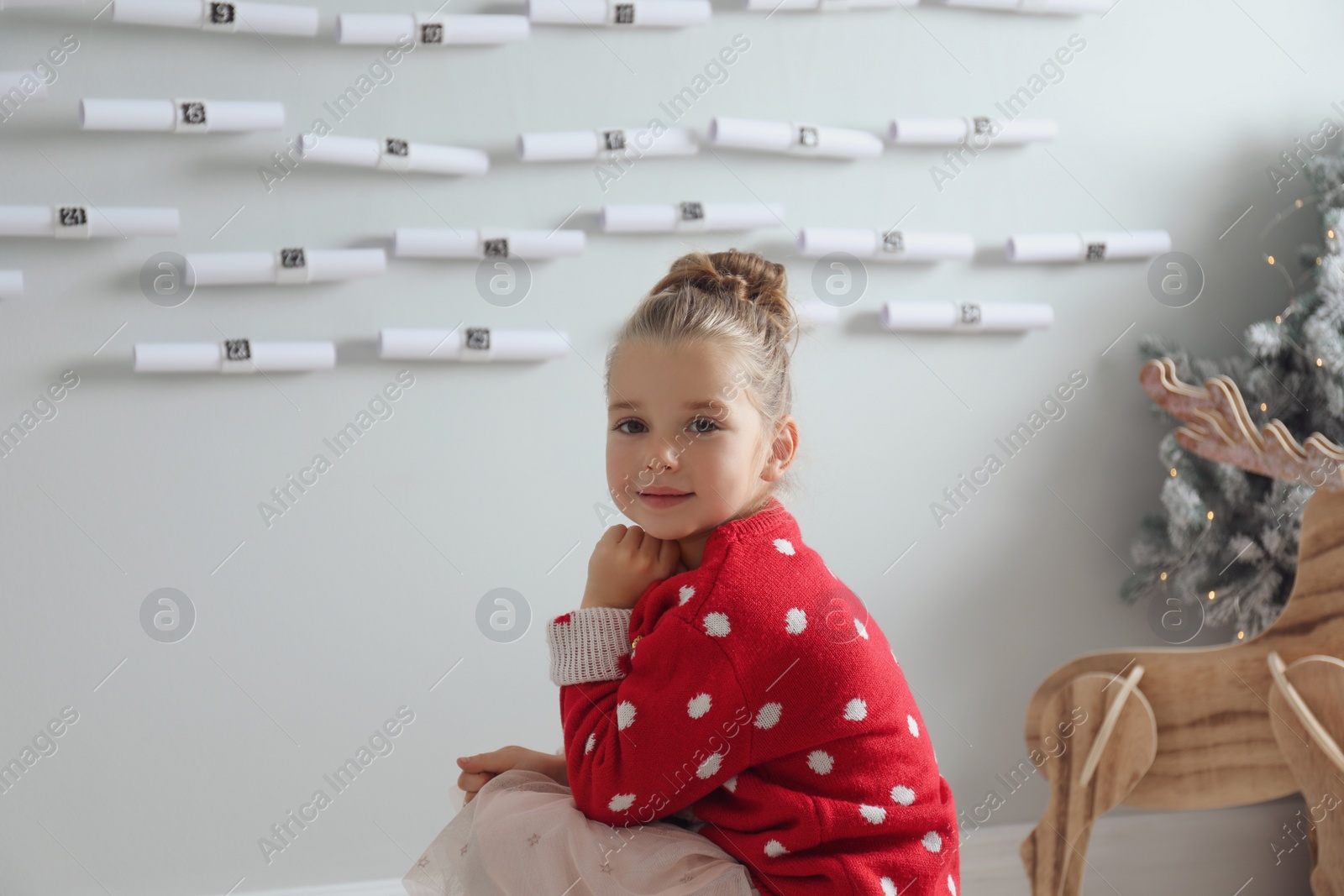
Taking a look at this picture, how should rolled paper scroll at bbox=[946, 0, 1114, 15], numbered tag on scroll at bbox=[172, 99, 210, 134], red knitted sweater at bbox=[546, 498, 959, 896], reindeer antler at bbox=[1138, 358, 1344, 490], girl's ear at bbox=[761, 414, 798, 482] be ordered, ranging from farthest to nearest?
rolled paper scroll at bbox=[946, 0, 1114, 15] → numbered tag on scroll at bbox=[172, 99, 210, 134] → reindeer antler at bbox=[1138, 358, 1344, 490] → girl's ear at bbox=[761, 414, 798, 482] → red knitted sweater at bbox=[546, 498, 959, 896]

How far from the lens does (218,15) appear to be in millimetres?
1722

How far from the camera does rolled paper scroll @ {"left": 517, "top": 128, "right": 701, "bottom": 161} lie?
1848 millimetres

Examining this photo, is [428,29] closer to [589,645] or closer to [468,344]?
[468,344]

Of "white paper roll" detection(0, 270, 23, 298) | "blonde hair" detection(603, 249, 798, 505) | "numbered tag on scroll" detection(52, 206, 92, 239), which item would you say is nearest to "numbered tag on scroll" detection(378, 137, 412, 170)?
"numbered tag on scroll" detection(52, 206, 92, 239)

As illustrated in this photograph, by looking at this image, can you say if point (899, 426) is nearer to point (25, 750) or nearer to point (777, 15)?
point (777, 15)

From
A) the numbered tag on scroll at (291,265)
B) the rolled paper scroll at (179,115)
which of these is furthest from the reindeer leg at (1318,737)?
the rolled paper scroll at (179,115)

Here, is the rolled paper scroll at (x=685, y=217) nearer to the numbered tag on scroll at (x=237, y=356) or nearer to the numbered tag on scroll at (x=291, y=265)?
the numbered tag on scroll at (x=291, y=265)

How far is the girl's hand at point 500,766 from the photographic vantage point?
1.11 m

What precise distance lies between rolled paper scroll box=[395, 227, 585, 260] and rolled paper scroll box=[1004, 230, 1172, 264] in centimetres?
84

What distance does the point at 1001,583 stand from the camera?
2.17 metres

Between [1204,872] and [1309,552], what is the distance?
0.96 m

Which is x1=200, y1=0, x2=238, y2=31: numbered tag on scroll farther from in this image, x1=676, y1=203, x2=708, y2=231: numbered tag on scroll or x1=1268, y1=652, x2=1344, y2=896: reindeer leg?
x1=1268, y1=652, x2=1344, y2=896: reindeer leg

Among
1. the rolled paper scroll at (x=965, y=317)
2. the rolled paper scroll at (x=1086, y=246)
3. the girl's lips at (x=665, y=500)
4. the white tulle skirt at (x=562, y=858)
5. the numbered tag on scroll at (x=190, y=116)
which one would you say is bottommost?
the white tulle skirt at (x=562, y=858)

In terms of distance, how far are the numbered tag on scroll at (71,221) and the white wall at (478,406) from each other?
0.15ft
